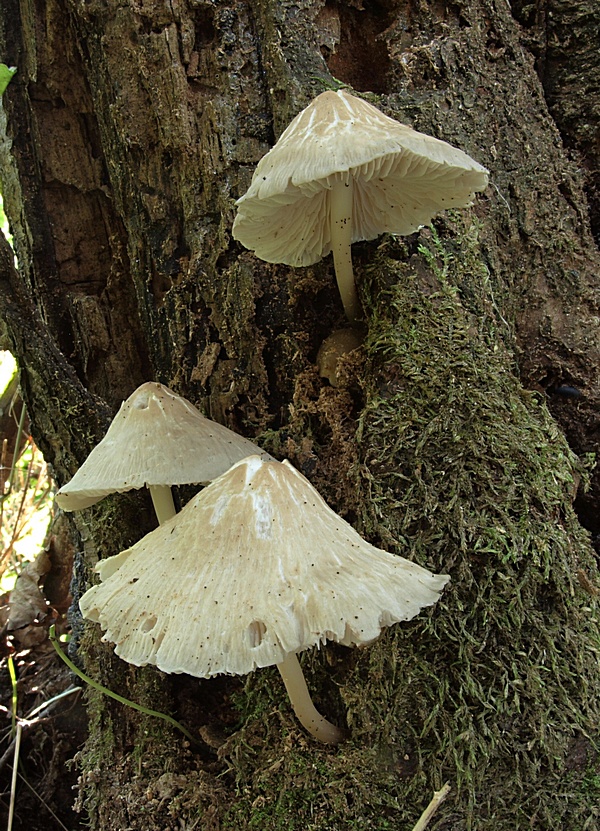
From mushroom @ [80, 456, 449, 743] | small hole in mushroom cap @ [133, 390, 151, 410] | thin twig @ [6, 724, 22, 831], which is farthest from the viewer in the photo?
thin twig @ [6, 724, 22, 831]

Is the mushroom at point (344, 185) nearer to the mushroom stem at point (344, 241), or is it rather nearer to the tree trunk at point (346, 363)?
the mushroom stem at point (344, 241)

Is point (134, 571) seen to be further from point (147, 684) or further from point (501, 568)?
point (501, 568)

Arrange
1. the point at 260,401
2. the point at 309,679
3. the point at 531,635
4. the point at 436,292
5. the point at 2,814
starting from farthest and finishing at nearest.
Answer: the point at 2,814 → the point at 260,401 → the point at 436,292 → the point at 309,679 → the point at 531,635

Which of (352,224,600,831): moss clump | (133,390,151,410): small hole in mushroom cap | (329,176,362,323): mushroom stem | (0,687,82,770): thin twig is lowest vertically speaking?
(0,687,82,770): thin twig

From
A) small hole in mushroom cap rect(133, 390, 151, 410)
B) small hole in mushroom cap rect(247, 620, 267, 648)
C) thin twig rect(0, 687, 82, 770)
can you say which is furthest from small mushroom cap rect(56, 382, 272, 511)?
thin twig rect(0, 687, 82, 770)

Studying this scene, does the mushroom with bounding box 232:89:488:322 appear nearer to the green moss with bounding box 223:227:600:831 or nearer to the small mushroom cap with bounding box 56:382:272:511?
the green moss with bounding box 223:227:600:831

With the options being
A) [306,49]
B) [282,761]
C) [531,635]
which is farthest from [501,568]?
[306,49]

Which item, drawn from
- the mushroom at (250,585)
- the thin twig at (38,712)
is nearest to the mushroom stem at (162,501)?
the mushroom at (250,585)
